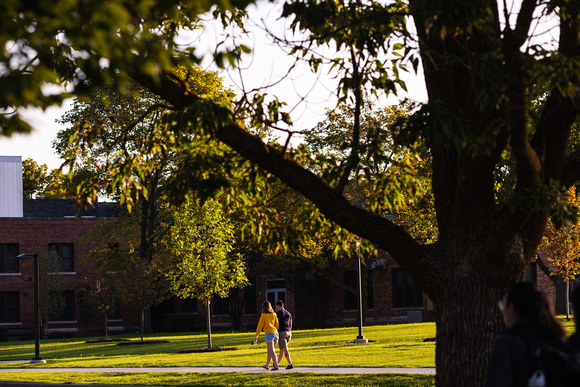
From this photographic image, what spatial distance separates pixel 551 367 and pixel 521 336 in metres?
0.22

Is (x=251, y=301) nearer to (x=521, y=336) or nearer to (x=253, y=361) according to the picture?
(x=253, y=361)

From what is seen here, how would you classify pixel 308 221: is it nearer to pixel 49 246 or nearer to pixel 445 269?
pixel 445 269

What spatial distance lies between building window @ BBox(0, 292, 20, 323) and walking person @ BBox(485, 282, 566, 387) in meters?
53.4

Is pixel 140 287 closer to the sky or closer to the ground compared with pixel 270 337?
closer to the sky

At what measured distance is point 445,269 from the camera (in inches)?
332

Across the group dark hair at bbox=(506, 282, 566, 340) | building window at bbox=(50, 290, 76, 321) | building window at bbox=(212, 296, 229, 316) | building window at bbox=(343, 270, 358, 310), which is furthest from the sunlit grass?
building window at bbox=(212, 296, 229, 316)

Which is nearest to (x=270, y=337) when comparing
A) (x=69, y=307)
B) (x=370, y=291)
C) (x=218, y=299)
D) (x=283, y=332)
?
(x=283, y=332)

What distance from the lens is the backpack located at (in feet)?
14.7

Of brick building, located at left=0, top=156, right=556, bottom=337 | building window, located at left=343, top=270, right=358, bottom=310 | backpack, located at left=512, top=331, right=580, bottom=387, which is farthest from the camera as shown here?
building window, located at left=343, top=270, right=358, bottom=310

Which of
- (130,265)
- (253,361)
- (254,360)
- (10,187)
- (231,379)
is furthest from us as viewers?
(10,187)

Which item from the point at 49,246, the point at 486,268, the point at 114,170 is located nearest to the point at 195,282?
the point at 114,170

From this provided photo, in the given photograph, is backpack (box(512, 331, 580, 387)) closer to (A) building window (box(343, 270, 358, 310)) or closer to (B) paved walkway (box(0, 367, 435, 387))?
→ (B) paved walkway (box(0, 367, 435, 387))

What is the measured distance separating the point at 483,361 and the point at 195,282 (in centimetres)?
2369

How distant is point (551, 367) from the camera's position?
447cm
